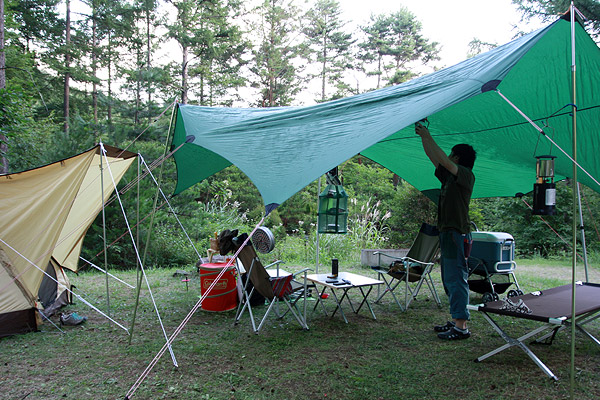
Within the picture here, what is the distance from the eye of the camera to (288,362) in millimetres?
2697

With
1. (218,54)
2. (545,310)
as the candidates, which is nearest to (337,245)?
(545,310)

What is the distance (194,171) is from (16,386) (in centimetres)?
273

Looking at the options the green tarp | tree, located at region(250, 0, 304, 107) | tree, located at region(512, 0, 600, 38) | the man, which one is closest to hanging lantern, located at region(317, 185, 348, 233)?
the green tarp

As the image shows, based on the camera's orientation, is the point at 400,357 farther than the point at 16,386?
Yes

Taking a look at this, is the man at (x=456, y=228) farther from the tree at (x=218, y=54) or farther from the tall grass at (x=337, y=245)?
the tree at (x=218, y=54)

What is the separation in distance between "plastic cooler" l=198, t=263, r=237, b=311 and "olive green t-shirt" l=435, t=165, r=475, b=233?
7.01 feet

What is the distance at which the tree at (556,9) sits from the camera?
8656 mm

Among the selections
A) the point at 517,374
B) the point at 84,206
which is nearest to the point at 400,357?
the point at 517,374

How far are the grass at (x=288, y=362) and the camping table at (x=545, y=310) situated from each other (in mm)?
174

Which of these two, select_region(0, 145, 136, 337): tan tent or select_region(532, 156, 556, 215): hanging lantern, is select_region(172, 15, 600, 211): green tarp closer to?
select_region(532, 156, 556, 215): hanging lantern

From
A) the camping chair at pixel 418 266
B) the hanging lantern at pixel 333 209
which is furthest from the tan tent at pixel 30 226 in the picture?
the camping chair at pixel 418 266

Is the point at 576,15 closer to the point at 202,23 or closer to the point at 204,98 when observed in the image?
the point at 202,23

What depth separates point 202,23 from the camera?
12641 mm

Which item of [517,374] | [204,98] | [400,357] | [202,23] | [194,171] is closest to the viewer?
[517,374]
